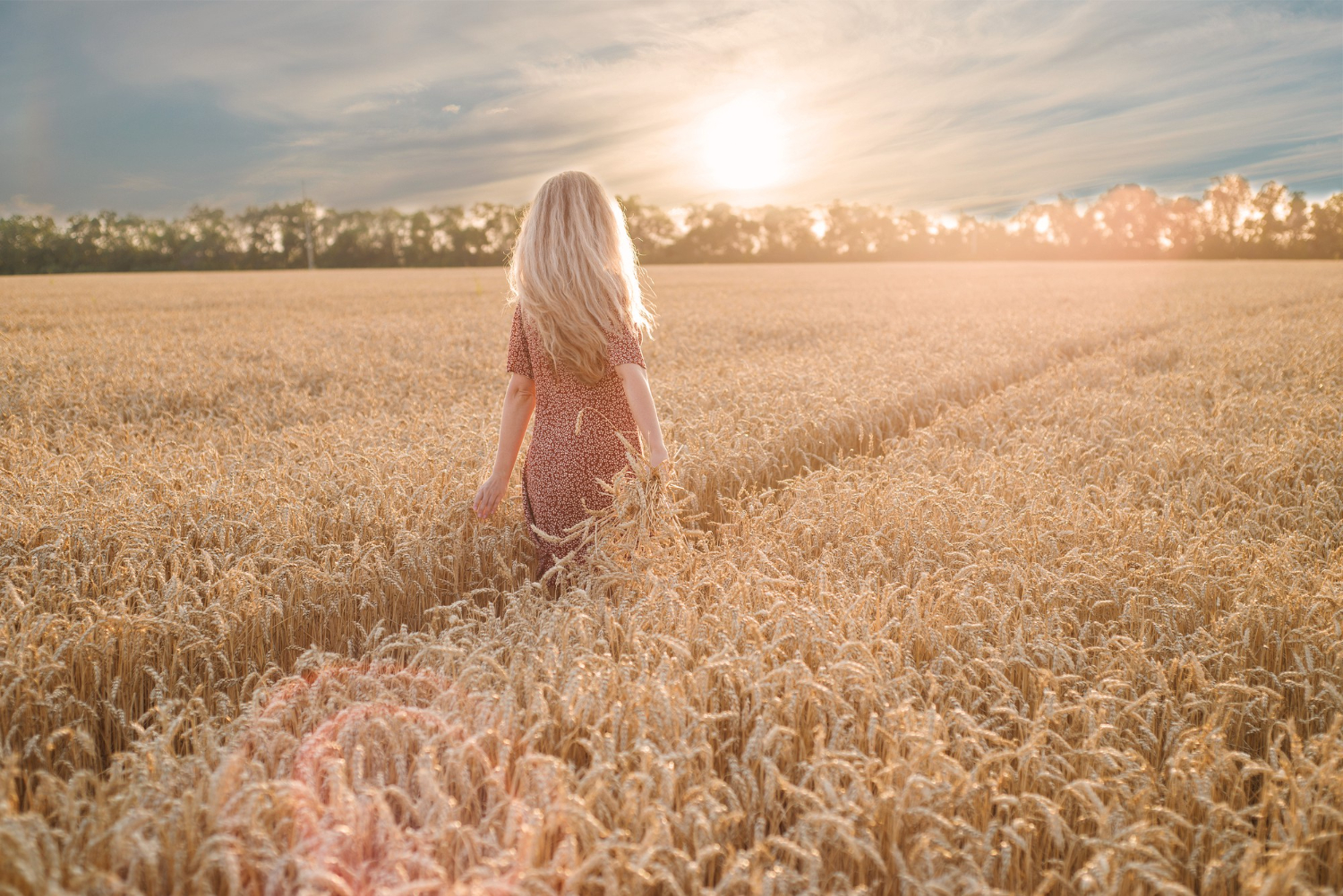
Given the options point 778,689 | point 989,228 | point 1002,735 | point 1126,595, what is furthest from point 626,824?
point 989,228

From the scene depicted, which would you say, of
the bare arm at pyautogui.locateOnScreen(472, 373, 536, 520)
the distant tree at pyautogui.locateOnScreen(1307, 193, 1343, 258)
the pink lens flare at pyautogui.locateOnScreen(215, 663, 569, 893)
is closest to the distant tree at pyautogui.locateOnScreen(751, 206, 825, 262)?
the distant tree at pyautogui.locateOnScreen(1307, 193, 1343, 258)

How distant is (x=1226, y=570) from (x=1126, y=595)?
69cm

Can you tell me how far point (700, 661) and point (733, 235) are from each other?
84300 millimetres

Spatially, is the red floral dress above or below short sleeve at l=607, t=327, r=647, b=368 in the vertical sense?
below

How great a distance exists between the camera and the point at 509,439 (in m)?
4.07

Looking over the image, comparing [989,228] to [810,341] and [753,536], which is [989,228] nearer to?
[810,341]

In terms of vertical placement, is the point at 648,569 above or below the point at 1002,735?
above

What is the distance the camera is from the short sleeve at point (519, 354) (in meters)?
3.98

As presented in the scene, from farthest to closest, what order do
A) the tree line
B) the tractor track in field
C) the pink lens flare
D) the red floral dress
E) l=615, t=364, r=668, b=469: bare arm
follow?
the tree line, the tractor track in field, the red floral dress, l=615, t=364, r=668, b=469: bare arm, the pink lens flare

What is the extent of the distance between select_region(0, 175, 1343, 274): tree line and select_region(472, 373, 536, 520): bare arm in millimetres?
75856

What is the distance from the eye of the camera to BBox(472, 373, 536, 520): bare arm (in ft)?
13.1

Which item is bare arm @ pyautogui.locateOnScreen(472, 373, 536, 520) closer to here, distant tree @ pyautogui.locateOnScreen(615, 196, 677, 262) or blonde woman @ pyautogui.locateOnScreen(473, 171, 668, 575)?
blonde woman @ pyautogui.locateOnScreen(473, 171, 668, 575)

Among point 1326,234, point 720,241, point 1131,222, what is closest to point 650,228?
point 720,241

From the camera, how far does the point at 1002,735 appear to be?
2.53 meters
